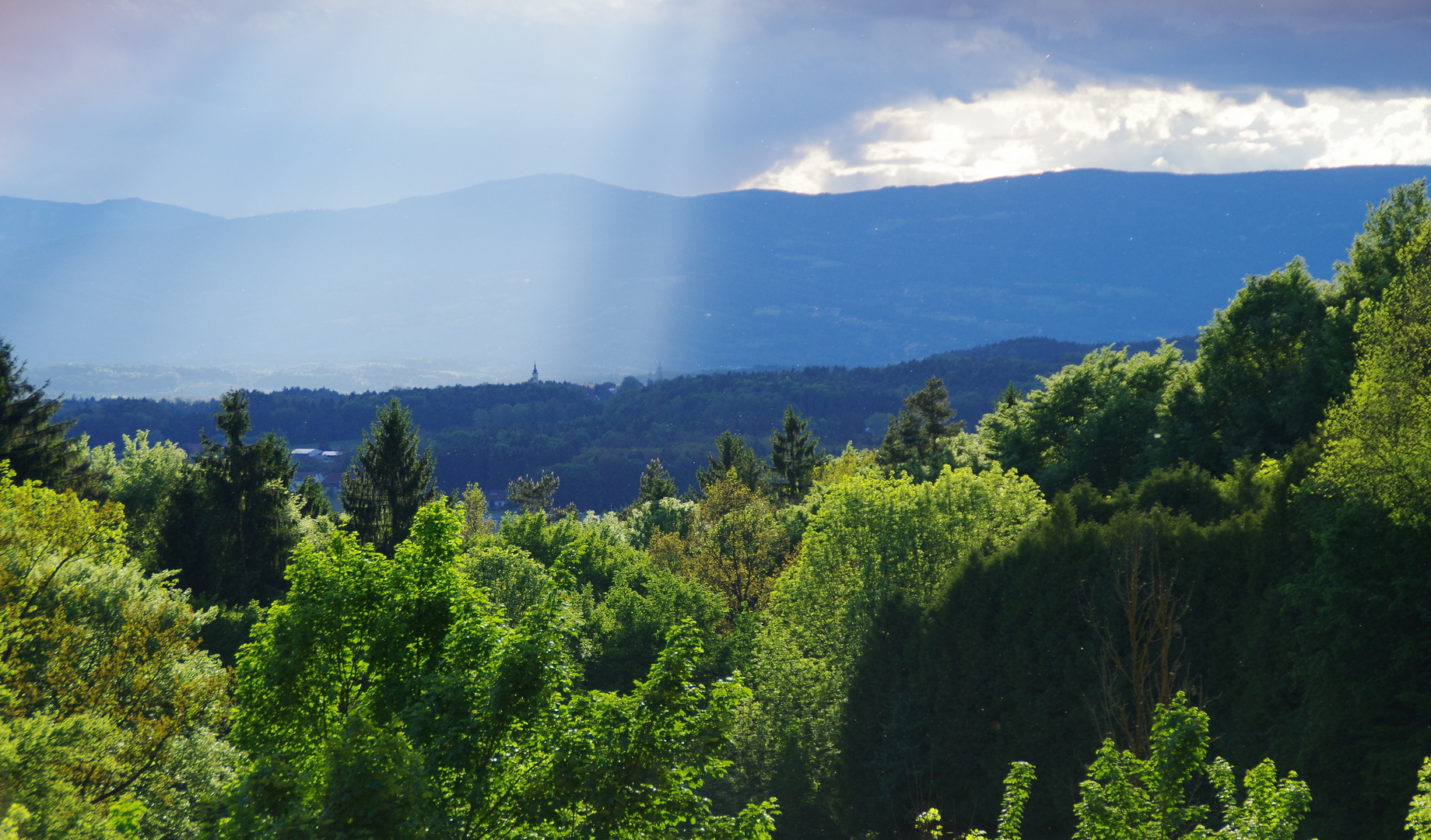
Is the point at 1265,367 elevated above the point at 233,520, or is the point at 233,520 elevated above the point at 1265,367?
the point at 1265,367

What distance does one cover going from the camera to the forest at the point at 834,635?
37.4 ft

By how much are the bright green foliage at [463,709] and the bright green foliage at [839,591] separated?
20.8 metres

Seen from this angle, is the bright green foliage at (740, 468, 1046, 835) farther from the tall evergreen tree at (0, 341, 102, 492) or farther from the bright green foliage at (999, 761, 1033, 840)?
the tall evergreen tree at (0, 341, 102, 492)

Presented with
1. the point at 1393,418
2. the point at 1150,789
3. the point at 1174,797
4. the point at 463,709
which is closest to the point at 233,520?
the point at 463,709

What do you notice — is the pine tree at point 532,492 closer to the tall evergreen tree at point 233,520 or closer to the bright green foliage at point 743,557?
the bright green foliage at point 743,557

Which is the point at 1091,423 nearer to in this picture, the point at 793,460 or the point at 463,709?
the point at 463,709

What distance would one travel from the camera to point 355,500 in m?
49.7

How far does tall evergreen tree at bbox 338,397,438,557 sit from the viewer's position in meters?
49.6

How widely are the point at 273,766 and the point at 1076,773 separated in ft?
69.5

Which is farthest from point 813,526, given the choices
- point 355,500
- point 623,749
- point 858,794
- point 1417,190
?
point 623,749

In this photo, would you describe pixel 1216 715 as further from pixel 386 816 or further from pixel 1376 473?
pixel 386 816

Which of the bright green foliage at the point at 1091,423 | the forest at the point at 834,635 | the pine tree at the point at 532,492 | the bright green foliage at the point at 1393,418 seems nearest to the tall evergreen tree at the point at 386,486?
the forest at the point at 834,635

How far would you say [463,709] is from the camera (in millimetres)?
11117

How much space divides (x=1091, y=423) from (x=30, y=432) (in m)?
46.9
